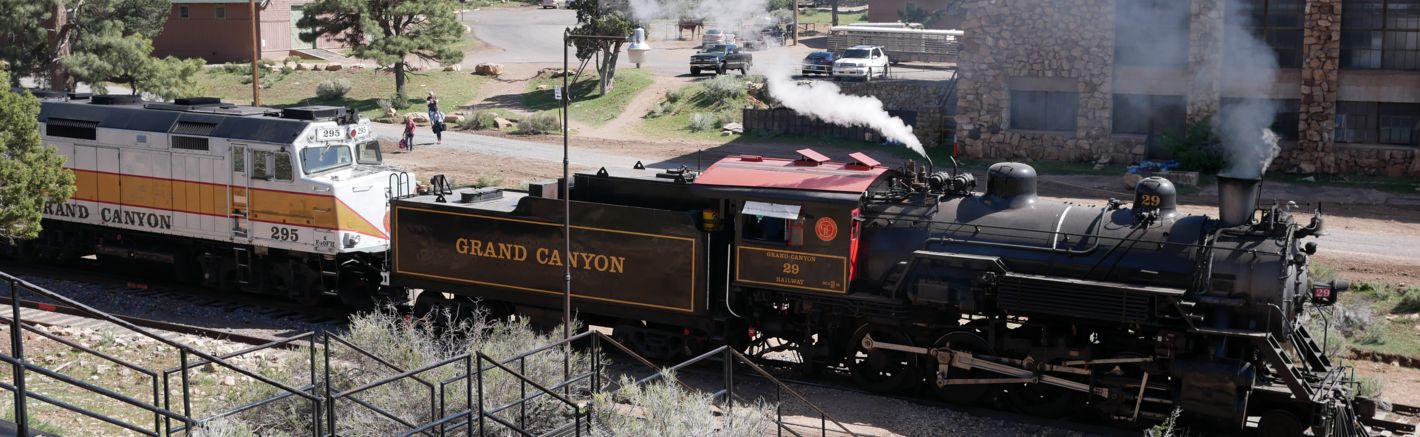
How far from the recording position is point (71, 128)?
941 inches

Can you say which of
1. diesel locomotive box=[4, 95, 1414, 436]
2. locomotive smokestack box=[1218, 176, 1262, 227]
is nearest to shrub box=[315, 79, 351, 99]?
diesel locomotive box=[4, 95, 1414, 436]

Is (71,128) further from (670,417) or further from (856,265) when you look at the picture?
(670,417)

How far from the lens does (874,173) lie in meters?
17.6

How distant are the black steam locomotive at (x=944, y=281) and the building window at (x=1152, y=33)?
65.7ft

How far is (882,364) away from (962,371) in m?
1.14

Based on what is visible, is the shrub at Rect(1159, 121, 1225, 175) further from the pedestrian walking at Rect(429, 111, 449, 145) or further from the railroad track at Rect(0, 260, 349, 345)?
the pedestrian walking at Rect(429, 111, 449, 145)

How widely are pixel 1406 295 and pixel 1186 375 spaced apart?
10272 millimetres

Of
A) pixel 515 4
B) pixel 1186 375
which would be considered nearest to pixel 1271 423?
pixel 1186 375

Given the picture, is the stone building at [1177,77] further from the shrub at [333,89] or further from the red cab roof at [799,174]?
the shrub at [333,89]

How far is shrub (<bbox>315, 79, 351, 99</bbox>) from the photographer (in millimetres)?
56344

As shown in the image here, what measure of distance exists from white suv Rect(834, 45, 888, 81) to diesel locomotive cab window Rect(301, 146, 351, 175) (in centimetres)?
2955

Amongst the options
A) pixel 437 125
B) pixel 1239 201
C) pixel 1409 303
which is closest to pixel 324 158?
pixel 1239 201

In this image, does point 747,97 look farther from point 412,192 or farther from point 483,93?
point 412,192

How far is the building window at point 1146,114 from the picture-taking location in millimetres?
37219
